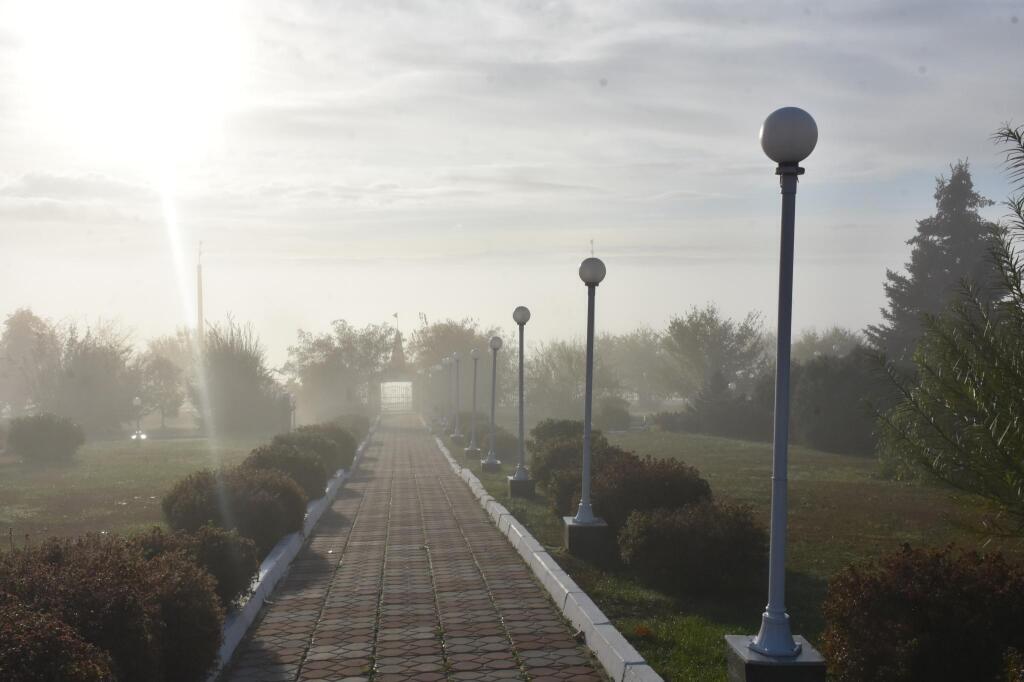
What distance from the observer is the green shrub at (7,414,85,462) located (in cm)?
2795

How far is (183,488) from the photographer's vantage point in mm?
11375

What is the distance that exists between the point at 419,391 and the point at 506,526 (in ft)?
226

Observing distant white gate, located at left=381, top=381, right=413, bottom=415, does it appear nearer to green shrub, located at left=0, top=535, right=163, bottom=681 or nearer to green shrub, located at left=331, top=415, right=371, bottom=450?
green shrub, located at left=331, top=415, right=371, bottom=450

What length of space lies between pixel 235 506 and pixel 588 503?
396 centimetres

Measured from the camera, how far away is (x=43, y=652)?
4266 millimetres

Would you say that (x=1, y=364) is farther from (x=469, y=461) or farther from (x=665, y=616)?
(x=665, y=616)

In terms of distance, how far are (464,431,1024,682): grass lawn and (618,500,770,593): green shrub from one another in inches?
7.5

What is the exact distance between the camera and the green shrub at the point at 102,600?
5.14 m

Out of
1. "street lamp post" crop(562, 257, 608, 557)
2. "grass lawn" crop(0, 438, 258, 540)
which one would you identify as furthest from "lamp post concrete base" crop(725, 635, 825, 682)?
"grass lawn" crop(0, 438, 258, 540)

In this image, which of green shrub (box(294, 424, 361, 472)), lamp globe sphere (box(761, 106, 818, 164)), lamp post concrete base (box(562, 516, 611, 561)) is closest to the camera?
lamp globe sphere (box(761, 106, 818, 164))

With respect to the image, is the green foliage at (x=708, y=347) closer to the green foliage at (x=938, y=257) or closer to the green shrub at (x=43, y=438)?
the green foliage at (x=938, y=257)

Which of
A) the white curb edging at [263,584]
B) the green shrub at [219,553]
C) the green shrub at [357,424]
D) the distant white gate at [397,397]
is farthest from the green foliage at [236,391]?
the distant white gate at [397,397]

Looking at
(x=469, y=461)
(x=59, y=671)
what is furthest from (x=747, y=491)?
(x=59, y=671)

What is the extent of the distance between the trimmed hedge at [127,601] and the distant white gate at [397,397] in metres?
86.5
